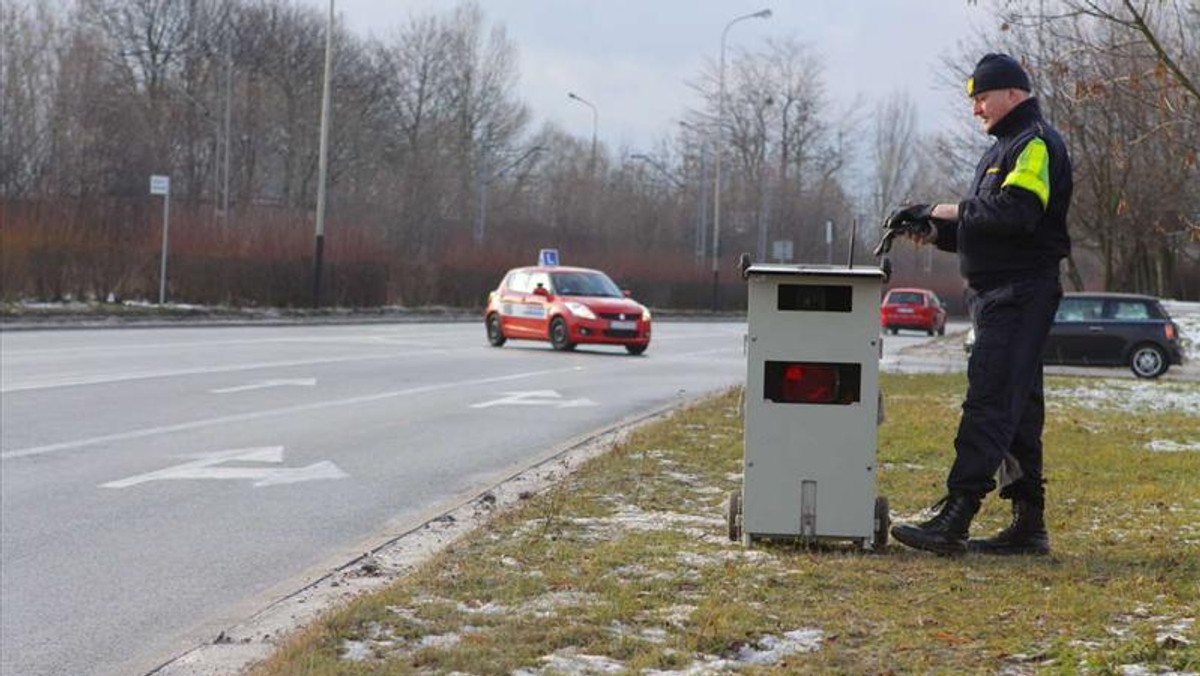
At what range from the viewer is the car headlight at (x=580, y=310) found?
2822cm

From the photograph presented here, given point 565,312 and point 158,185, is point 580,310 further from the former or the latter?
point 158,185

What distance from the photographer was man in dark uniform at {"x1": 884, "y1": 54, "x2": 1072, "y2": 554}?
6488mm

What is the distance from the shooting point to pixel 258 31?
2835 inches

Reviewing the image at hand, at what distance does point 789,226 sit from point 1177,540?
70.5m

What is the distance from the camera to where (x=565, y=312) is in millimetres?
28547

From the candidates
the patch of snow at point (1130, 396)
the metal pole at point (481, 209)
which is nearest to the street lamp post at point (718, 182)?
the metal pole at point (481, 209)

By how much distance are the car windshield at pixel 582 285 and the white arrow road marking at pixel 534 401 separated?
10501 millimetres

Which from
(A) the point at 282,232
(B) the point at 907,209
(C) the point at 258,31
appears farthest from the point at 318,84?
(B) the point at 907,209

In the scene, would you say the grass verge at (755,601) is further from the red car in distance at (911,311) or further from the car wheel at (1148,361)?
the red car in distance at (911,311)

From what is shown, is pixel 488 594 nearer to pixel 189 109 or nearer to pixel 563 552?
pixel 563 552

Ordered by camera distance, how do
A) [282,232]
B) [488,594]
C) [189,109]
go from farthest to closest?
1. [189,109]
2. [282,232]
3. [488,594]

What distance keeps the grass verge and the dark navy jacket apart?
1.22 metres

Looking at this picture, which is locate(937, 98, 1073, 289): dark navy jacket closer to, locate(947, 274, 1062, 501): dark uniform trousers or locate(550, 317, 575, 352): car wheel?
locate(947, 274, 1062, 501): dark uniform trousers

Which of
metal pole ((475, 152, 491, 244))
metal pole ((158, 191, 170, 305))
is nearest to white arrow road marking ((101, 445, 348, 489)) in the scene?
metal pole ((158, 191, 170, 305))
